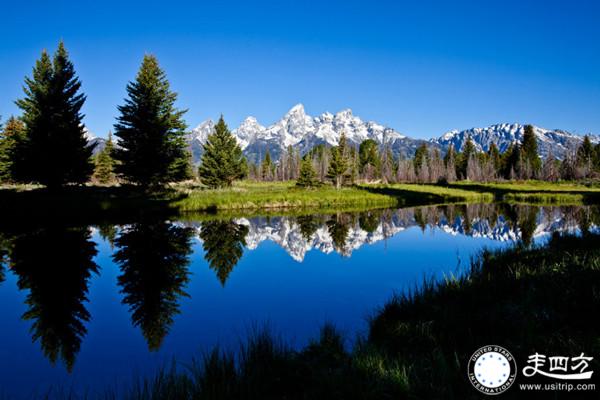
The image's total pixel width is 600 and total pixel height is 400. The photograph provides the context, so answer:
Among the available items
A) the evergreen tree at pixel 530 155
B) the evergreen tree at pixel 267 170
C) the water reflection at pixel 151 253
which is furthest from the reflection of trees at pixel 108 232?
the evergreen tree at pixel 267 170

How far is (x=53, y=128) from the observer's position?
27.3 m

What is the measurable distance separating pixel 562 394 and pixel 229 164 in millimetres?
47264

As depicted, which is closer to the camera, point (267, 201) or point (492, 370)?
point (492, 370)

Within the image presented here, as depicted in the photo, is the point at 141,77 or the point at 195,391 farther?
the point at 141,77

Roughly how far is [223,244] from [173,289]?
5.78 m

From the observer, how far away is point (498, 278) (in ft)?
23.1

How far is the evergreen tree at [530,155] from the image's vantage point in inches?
3265

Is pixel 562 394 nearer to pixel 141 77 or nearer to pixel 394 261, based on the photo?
pixel 394 261

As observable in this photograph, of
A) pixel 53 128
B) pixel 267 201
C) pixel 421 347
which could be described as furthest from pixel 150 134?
pixel 421 347

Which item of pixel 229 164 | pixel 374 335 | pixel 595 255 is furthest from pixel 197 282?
pixel 229 164

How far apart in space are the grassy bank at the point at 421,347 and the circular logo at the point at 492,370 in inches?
3.7

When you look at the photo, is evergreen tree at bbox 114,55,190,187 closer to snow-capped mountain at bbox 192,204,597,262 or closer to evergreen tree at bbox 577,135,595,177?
snow-capped mountain at bbox 192,204,597,262

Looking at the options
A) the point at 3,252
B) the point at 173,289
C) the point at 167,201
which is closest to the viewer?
the point at 173,289

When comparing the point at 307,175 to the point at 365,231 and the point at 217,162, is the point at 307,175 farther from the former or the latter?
the point at 365,231
